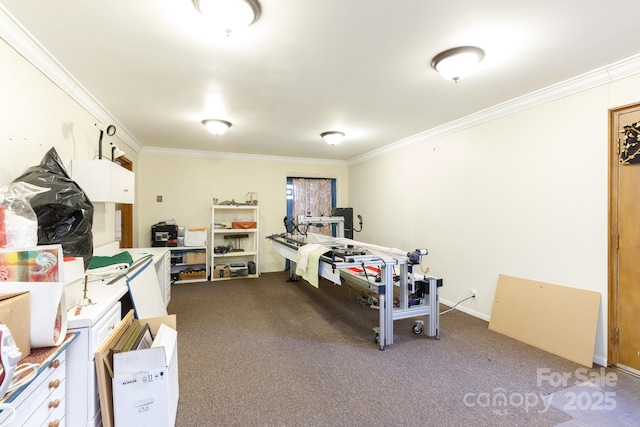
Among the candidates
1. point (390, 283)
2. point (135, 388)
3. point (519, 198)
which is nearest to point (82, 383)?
point (135, 388)

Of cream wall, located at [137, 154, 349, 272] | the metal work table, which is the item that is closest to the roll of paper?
the metal work table

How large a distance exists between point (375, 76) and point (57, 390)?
2804 millimetres

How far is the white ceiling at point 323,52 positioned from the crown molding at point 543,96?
83mm

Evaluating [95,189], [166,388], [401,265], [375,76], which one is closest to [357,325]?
[401,265]

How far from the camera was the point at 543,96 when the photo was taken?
280 cm

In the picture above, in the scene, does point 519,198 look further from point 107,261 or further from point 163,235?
point 163,235

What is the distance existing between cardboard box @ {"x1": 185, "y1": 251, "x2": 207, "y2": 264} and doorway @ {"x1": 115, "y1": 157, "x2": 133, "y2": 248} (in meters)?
0.87

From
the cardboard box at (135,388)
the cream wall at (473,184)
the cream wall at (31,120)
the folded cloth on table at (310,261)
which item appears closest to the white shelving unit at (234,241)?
the cream wall at (473,184)

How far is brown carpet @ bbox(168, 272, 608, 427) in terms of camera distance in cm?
183

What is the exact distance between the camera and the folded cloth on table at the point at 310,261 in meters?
3.08

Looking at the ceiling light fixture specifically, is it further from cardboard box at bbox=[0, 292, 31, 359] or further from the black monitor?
cardboard box at bbox=[0, 292, 31, 359]

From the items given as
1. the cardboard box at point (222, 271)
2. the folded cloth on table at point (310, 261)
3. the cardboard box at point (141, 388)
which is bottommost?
the cardboard box at point (222, 271)

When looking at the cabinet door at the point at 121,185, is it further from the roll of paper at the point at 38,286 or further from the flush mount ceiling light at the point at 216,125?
the roll of paper at the point at 38,286

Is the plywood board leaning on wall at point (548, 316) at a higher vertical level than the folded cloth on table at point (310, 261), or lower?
lower
